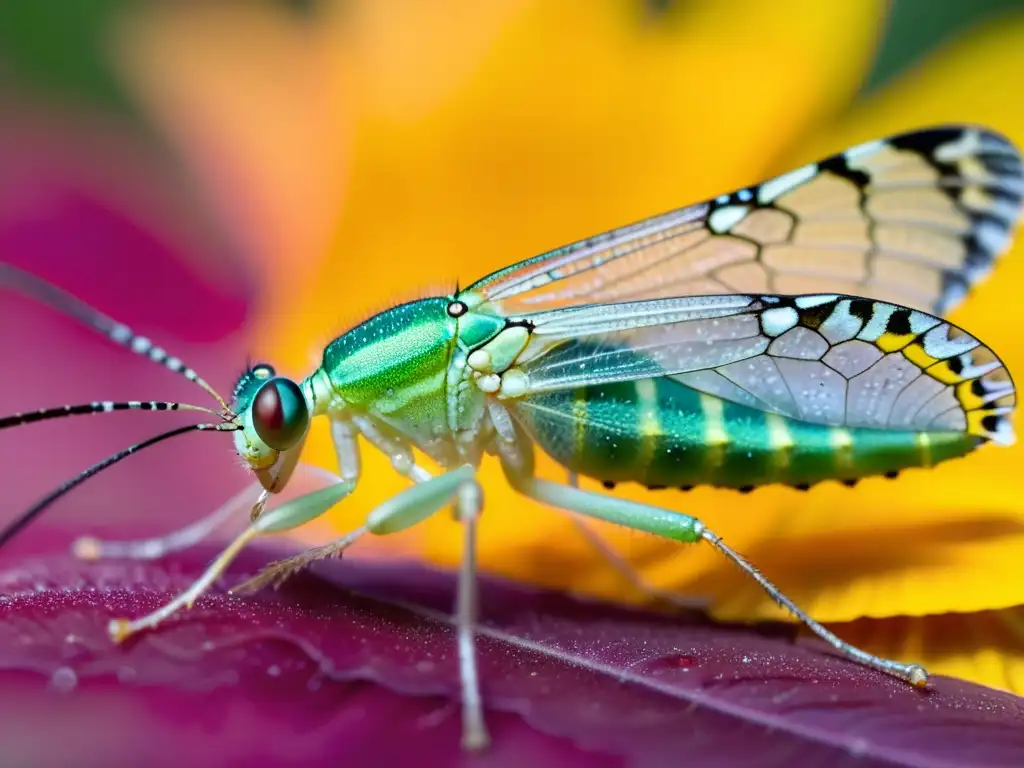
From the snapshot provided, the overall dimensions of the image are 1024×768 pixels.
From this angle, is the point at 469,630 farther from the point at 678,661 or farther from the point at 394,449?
the point at 394,449

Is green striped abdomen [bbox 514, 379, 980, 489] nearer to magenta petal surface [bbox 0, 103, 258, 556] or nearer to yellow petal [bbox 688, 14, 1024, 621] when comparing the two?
yellow petal [bbox 688, 14, 1024, 621]

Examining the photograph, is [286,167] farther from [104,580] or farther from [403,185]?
[104,580]

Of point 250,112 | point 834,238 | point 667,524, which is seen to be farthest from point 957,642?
point 250,112

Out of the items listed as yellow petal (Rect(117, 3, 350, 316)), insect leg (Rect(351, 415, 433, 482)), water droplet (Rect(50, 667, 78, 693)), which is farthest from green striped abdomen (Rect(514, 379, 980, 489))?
yellow petal (Rect(117, 3, 350, 316))

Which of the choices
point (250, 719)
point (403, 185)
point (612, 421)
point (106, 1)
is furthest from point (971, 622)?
point (106, 1)

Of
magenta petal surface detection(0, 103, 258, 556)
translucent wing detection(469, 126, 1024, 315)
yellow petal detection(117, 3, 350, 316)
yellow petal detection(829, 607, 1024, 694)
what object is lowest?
yellow petal detection(829, 607, 1024, 694)
